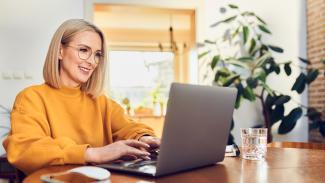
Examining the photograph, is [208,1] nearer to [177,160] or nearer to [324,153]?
[324,153]

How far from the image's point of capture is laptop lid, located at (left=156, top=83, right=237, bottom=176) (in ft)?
3.10

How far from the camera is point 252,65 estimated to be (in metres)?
3.92

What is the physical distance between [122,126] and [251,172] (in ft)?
2.34

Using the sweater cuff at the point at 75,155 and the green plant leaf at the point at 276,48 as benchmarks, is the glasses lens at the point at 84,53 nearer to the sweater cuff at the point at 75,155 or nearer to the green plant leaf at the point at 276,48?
the sweater cuff at the point at 75,155

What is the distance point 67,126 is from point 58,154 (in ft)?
1.02

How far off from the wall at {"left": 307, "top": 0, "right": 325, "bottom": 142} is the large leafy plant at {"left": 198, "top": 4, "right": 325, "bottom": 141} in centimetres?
18

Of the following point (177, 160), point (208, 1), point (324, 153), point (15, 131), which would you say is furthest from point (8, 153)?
point (208, 1)

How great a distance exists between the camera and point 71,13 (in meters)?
3.89

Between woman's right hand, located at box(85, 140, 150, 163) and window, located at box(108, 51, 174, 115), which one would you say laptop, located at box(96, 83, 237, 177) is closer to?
woman's right hand, located at box(85, 140, 150, 163)

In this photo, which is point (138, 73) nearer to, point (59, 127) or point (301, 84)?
point (301, 84)

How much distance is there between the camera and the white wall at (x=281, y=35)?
4160 millimetres

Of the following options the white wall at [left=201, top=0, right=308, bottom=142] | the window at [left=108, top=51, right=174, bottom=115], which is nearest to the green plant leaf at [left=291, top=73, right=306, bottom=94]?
the white wall at [left=201, top=0, right=308, bottom=142]

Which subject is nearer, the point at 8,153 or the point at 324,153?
the point at 8,153

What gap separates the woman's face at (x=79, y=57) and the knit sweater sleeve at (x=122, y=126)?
20 cm
